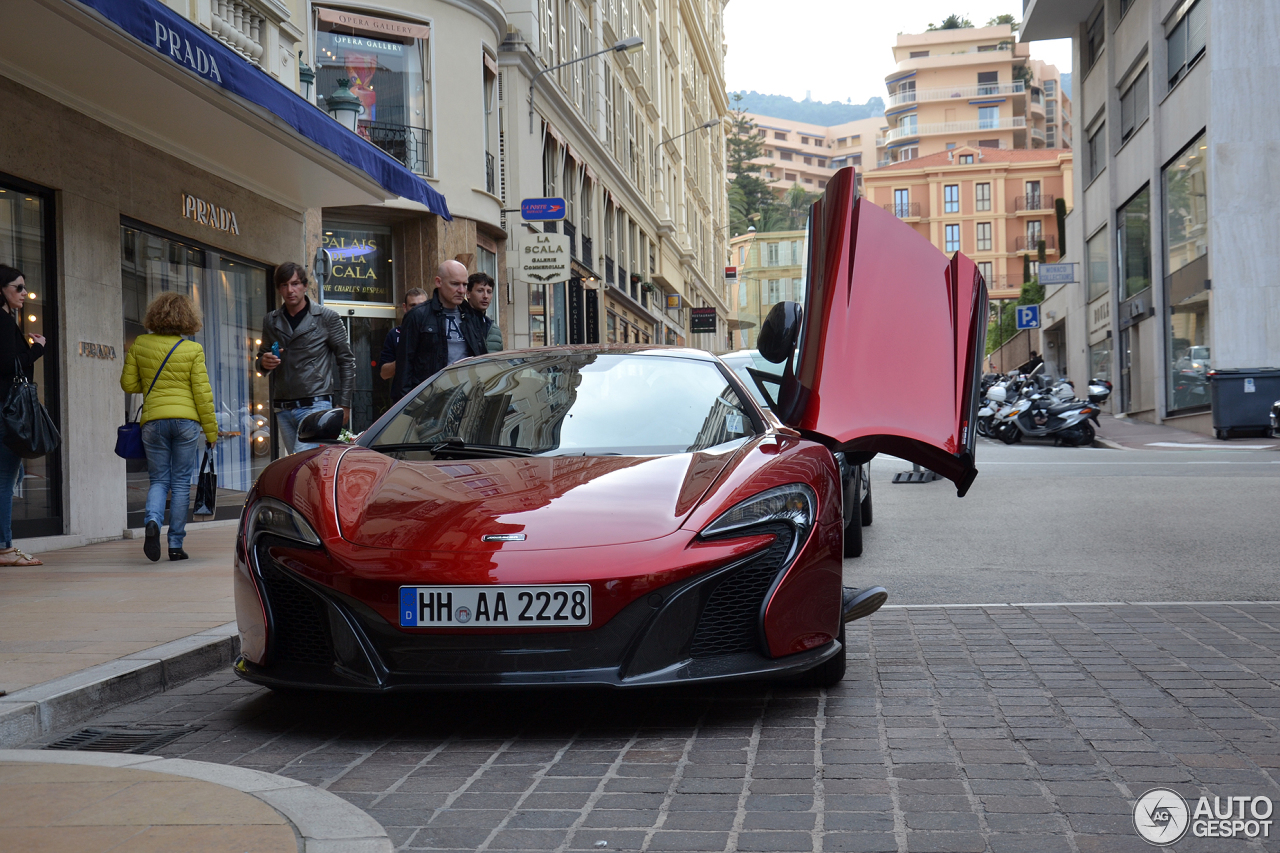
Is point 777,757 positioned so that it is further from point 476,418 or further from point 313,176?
Result: point 313,176

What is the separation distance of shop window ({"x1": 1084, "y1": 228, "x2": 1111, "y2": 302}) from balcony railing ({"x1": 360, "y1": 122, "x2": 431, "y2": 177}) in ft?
64.6

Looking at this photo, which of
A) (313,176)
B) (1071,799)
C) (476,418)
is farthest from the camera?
(313,176)

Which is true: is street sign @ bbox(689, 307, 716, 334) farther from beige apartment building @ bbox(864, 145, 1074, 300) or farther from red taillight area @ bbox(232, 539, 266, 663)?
red taillight area @ bbox(232, 539, 266, 663)

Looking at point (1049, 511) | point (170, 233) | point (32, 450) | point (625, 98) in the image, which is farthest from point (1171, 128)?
point (32, 450)

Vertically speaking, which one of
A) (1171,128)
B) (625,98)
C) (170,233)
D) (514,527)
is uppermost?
(625,98)

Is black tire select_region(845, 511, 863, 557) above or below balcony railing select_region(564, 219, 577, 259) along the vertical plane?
below

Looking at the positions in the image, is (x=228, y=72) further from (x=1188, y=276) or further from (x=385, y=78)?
(x=1188, y=276)

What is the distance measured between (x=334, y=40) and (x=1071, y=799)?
20019 mm

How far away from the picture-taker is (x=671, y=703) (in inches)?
163

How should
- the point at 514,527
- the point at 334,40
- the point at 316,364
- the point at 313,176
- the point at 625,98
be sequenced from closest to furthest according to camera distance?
the point at 514,527 → the point at 316,364 → the point at 313,176 → the point at 334,40 → the point at 625,98

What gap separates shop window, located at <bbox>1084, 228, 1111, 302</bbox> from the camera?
33.1m

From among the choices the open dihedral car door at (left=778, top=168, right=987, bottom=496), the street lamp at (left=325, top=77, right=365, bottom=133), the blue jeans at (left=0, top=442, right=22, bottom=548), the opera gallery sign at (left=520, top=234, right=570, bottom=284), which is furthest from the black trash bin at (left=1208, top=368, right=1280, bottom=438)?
the blue jeans at (left=0, top=442, right=22, bottom=548)

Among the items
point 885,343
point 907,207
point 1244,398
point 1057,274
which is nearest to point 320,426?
point 885,343

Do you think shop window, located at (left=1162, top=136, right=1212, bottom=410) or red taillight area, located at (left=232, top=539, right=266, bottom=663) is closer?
red taillight area, located at (left=232, top=539, right=266, bottom=663)
